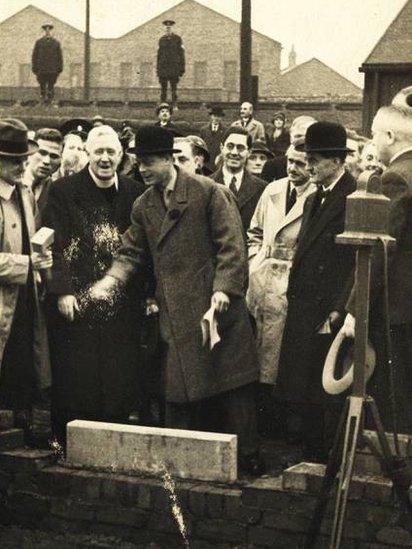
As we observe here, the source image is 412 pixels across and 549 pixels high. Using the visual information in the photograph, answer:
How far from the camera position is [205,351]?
6.24 m

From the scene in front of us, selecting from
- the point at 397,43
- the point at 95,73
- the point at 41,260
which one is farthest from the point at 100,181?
the point at 95,73

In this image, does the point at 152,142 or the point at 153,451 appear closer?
the point at 153,451

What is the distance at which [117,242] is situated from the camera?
7055 mm

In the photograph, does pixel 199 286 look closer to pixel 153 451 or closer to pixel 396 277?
pixel 153 451

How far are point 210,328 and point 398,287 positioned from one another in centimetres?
107

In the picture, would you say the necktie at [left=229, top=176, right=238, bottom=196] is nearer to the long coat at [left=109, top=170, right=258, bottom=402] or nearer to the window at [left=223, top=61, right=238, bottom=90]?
the long coat at [left=109, top=170, right=258, bottom=402]

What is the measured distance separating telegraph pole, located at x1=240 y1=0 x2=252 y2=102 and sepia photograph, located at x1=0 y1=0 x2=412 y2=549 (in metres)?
14.2

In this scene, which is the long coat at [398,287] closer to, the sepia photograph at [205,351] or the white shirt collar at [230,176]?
the sepia photograph at [205,351]

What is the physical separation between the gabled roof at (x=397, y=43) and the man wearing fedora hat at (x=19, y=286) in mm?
15013

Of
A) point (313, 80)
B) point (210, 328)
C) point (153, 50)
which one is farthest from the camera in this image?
point (313, 80)

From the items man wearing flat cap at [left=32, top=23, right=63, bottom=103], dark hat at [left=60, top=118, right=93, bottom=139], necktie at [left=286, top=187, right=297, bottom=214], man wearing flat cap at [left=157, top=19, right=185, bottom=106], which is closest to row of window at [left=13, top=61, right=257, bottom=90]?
man wearing flat cap at [left=32, top=23, right=63, bottom=103]

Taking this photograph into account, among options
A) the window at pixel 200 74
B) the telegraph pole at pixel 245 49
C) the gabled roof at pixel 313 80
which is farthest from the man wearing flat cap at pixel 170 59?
the gabled roof at pixel 313 80

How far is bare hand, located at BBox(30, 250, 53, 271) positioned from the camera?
252 inches

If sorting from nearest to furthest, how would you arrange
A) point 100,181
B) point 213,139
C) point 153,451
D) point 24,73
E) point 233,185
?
point 153,451 < point 100,181 < point 233,185 < point 213,139 < point 24,73
